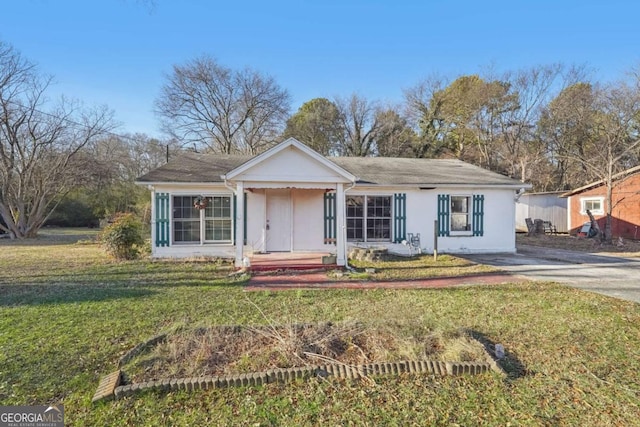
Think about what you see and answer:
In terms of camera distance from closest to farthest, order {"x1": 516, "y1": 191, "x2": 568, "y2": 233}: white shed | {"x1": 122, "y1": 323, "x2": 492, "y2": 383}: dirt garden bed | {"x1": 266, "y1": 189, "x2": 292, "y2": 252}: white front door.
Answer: {"x1": 122, "y1": 323, "x2": 492, "y2": 383}: dirt garden bed
{"x1": 266, "y1": 189, "x2": 292, "y2": 252}: white front door
{"x1": 516, "y1": 191, "x2": 568, "y2": 233}: white shed

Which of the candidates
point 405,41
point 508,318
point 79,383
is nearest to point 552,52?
point 405,41

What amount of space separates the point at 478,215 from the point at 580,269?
3513mm

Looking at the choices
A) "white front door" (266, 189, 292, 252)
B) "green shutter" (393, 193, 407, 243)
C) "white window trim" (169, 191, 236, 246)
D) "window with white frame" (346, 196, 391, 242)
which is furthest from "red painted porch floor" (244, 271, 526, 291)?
"green shutter" (393, 193, 407, 243)

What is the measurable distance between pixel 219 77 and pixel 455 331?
33.0 meters

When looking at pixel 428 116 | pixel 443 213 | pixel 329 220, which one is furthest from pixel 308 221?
pixel 428 116

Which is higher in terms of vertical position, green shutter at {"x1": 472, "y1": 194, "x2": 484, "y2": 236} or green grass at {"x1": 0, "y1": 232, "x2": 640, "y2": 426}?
→ green shutter at {"x1": 472, "y1": 194, "x2": 484, "y2": 236}

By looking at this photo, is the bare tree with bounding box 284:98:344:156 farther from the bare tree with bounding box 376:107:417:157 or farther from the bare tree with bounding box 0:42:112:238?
the bare tree with bounding box 0:42:112:238

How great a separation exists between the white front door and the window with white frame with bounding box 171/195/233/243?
4.16 feet

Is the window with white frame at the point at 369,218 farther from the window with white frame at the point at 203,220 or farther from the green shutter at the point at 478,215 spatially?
the window with white frame at the point at 203,220

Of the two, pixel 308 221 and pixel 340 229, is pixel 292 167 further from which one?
pixel 308 221

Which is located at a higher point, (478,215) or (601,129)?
(601,129)

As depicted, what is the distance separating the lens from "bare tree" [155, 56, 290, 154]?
104 feet

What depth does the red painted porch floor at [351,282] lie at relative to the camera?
7.71 m

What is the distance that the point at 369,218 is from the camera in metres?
12.2
